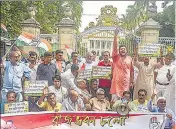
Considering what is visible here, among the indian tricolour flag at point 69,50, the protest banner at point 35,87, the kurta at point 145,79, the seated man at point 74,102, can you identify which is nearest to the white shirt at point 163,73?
the kurta at point 145,79

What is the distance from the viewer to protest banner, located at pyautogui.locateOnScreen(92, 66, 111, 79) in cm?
444

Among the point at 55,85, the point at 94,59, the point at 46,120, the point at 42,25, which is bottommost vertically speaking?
the point at 46,120

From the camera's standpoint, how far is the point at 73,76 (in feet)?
14.5

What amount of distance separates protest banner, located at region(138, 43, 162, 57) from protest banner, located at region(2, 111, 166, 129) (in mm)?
796

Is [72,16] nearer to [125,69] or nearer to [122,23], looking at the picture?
[122,23]

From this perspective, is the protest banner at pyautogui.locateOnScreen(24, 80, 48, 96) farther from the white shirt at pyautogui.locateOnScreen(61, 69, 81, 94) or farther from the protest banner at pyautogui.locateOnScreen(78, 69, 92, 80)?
the protest banner at pyautogui.locateOnScreen(78, 69, 92, 80)

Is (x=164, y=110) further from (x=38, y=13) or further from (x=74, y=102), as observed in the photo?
(x=38, y=13)

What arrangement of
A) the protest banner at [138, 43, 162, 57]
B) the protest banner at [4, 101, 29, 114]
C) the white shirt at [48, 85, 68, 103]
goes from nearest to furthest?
the protest banner at [4, 101, 29, 114]
the white shirt at [48, 85, 68, 103]
the protest banner at [138, 43, 162, 57]

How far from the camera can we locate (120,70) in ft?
14.7

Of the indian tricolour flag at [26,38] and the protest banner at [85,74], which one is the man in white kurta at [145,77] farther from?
the indian tricolour flag at [26,38]

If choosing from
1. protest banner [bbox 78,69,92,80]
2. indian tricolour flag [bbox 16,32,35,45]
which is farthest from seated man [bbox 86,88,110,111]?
indian tricolour flag [bbox 16,32,35,45]

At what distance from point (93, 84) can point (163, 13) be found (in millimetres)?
1333

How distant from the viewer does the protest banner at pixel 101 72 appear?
444 centimetres

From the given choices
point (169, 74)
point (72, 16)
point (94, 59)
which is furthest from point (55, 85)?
point (169, 74)
